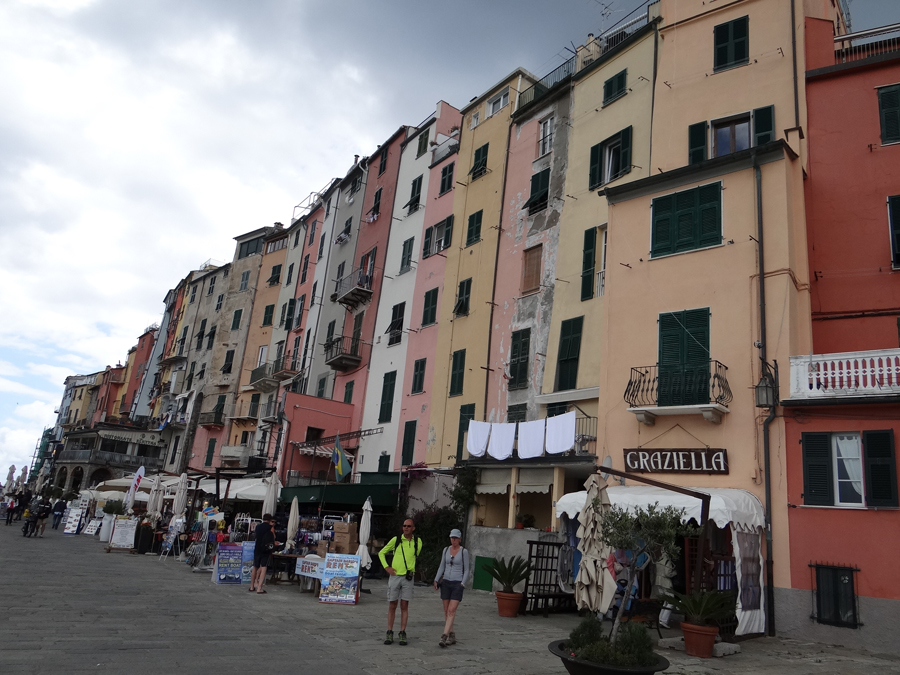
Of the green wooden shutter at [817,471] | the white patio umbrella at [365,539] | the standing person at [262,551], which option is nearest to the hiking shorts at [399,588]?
the white patio umbrella at [365,539]

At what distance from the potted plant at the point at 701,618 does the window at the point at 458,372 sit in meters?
14.1

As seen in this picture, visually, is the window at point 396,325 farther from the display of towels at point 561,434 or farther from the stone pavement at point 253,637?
the stone pavement at point 253,637

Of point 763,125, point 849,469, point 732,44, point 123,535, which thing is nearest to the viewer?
point 849,469

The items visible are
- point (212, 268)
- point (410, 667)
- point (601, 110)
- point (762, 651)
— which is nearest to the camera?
point (410, 667)

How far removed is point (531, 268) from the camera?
23297 mm

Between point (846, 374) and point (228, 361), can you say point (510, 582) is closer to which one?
point (846, 374)

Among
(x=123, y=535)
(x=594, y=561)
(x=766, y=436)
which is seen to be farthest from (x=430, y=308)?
(x=594, y=561)

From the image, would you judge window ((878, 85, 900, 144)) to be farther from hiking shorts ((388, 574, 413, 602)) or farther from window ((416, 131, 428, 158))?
window ((416, 131, 428, 158))

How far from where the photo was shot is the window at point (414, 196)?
31.4 metres

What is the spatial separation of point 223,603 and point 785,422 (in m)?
Result: 11.9

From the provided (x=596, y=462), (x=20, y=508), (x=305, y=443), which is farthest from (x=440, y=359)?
(x=20, y=508)

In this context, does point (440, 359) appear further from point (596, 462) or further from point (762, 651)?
point (762, 651)

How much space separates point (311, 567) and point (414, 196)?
2071cm

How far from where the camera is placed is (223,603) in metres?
12.8
